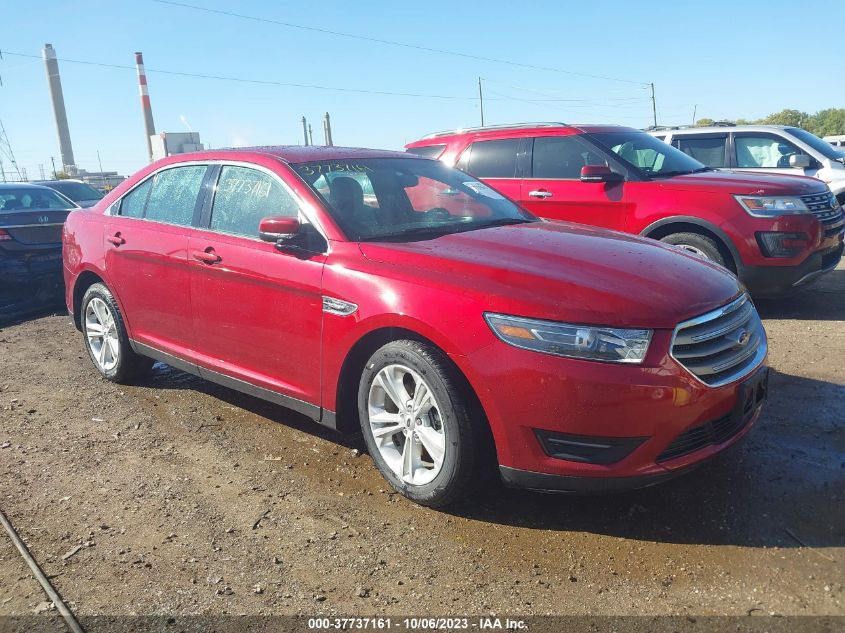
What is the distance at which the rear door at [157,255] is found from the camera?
441cm

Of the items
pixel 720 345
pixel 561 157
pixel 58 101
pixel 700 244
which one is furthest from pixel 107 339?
pixel 58 101

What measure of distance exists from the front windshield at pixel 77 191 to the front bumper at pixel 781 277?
46.0 feet

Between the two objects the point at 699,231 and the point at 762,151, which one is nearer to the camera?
the point at 699,231

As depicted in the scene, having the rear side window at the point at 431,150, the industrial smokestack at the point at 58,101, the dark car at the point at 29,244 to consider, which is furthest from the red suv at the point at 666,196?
the industrial smokestack at the point at 58,101

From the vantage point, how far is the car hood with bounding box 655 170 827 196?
6.36m

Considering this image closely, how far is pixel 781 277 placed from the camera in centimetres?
629

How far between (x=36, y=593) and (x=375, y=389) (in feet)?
5.25

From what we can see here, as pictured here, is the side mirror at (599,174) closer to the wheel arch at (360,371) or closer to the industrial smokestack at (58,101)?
the wheel arch at (360,371)

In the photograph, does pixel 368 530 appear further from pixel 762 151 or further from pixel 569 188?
pixel 762 151

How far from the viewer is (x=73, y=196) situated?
1574cm

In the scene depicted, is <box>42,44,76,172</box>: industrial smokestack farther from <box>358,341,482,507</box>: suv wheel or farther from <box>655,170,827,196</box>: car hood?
<box>358,341,482,507</box>: suv wheel

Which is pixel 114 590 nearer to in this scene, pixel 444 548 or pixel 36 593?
pixel 36 593

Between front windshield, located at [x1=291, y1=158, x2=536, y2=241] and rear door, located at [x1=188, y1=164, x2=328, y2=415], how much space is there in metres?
0.21

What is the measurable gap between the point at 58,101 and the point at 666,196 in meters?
79.4
